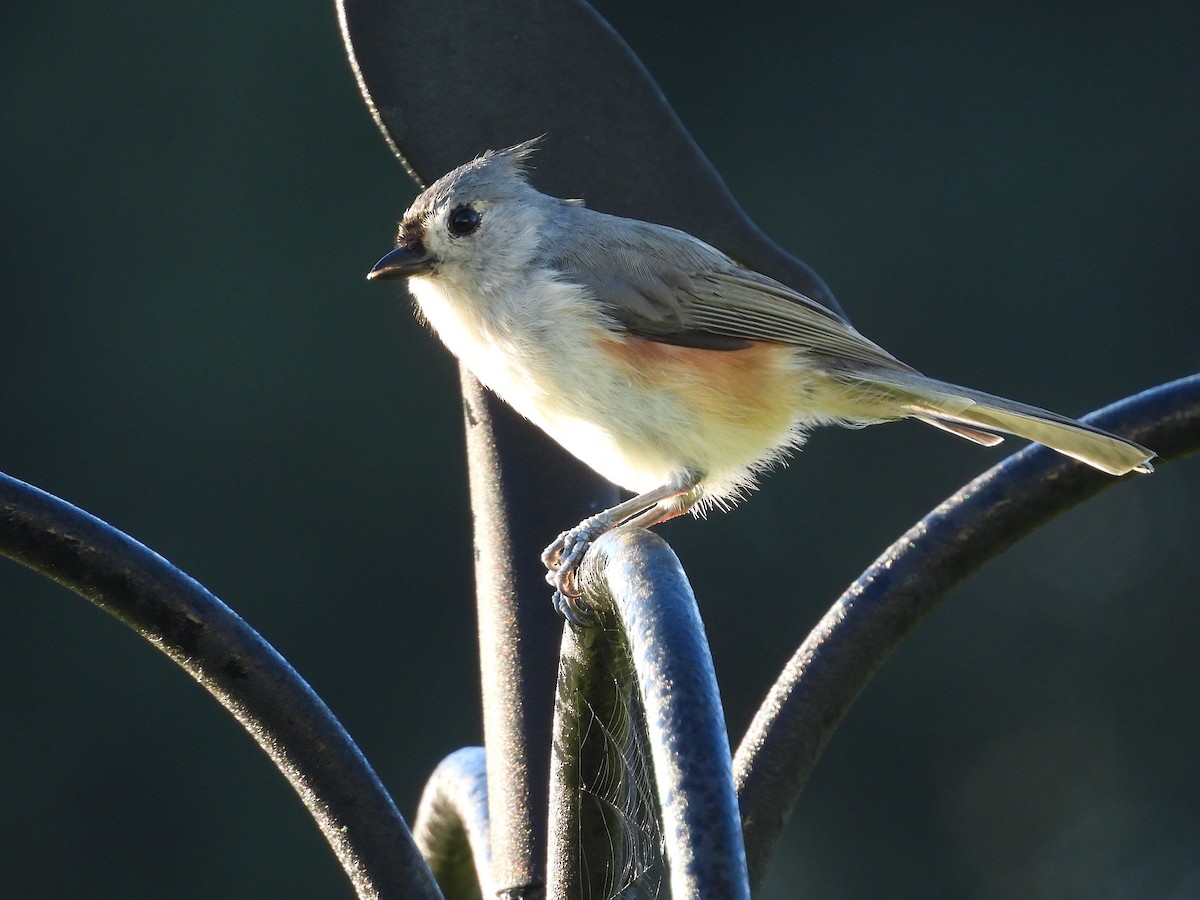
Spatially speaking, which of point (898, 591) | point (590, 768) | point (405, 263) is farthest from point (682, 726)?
point (405, 263)

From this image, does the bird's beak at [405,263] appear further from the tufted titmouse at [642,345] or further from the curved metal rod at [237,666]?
the curved metal rod at [237,666]

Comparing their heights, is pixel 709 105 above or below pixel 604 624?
above

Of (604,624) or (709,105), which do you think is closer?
(604,624)

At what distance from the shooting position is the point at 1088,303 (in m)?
4.60

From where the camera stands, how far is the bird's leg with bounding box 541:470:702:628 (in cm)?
156

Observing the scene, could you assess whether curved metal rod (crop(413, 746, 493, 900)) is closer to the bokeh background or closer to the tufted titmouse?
the tufted titmouse

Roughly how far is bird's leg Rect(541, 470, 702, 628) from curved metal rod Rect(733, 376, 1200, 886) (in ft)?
0.74

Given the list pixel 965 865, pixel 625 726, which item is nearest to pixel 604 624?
pixel 625 726

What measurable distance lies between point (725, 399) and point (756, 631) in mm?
2253

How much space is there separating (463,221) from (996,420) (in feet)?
2.92

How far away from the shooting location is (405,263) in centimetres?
241

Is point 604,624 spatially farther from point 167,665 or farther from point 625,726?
point 167,665

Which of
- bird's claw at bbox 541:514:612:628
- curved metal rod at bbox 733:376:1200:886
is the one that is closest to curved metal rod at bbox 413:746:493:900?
bird's claw at bbox 541:514:612:628

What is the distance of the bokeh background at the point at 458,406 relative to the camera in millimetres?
4312
